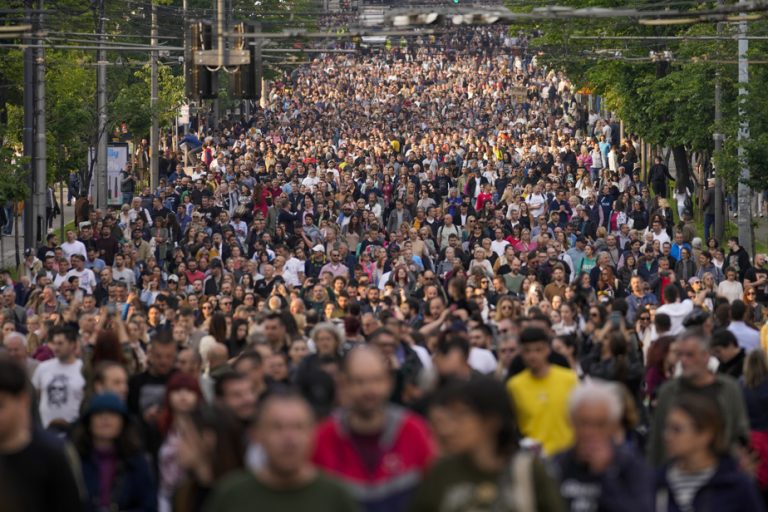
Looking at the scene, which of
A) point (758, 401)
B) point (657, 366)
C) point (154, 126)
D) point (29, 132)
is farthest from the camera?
point (154, 126)

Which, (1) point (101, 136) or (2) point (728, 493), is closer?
(2) point (728, 493)

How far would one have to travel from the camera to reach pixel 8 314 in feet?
75.0

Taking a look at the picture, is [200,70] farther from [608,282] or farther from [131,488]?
[131,488]

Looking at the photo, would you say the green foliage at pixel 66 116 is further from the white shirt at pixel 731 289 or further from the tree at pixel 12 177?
the white shirt at pixel 731 289

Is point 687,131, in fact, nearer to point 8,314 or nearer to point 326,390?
point 8,314

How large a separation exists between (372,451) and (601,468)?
97 cm

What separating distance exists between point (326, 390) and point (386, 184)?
3255cm

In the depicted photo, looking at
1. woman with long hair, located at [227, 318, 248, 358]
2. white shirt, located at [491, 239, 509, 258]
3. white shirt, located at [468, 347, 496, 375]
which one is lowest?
white shirt, located at [491, 239, 509, 258]

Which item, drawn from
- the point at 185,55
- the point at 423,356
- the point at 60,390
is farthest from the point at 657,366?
the point at 185,55

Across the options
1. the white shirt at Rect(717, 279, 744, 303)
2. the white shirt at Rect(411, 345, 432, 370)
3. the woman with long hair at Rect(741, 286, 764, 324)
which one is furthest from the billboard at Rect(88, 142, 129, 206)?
the white shirt at Rect(411, 345, 432, 370)

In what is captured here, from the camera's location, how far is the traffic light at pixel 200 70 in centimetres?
2424

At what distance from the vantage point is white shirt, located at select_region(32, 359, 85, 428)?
14477 millimetres

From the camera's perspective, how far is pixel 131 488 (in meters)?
10.3

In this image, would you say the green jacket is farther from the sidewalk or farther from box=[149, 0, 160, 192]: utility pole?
box=[149, 0, 160, 192]: utility pole
